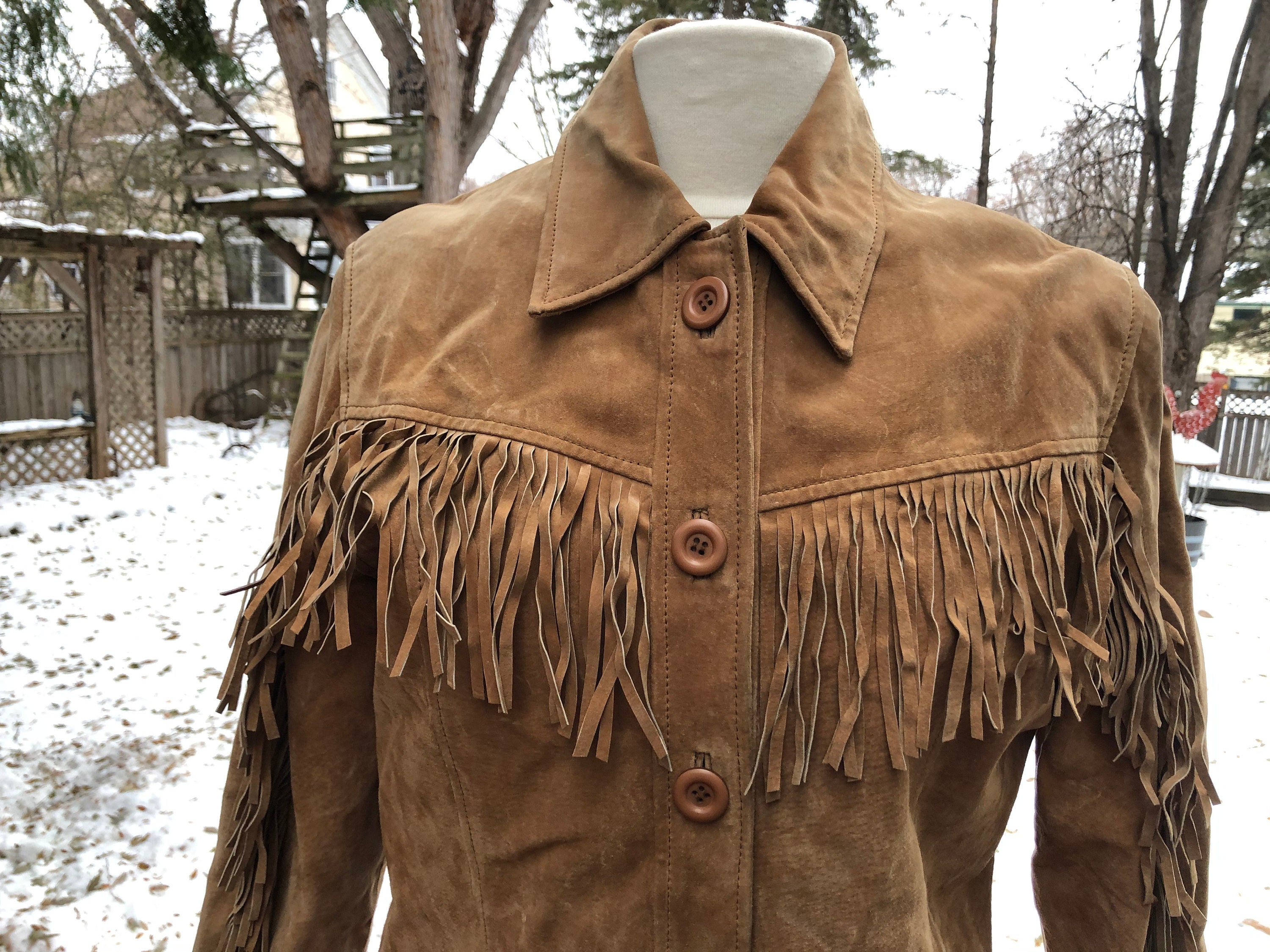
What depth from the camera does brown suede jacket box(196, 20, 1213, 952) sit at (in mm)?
700

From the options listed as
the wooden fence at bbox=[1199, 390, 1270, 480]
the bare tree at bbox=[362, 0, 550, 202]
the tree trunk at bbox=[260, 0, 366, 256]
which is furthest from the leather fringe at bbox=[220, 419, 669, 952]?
the wooden fence at bbox=[1199, 390, 1270, 480]

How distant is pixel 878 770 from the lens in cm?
71

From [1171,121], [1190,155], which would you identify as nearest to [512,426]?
[1171,121]

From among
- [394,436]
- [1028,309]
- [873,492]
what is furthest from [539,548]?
[1028,309]

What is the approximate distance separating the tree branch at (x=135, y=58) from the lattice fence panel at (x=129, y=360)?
1727 millimetres

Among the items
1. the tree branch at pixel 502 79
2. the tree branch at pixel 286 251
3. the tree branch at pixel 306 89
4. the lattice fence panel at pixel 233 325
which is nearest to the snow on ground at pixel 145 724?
the tree branch at pixel 306 89

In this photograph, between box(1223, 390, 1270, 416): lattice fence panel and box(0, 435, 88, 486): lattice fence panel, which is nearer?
box(0, 435, 88, 486): lattice fence panel

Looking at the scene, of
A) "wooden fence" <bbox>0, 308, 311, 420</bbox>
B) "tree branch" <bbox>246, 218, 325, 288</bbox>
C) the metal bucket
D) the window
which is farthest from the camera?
the window

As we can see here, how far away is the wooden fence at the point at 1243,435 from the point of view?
326 inches

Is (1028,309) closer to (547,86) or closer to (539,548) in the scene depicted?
(539,548)

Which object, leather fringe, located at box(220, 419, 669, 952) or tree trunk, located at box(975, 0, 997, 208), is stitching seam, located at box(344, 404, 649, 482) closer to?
leather fringe, located at box(220, 419, 669, 952)

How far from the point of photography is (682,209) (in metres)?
0.74

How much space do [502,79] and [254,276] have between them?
9504 millimetres

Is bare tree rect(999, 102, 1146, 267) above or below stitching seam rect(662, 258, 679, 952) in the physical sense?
above
